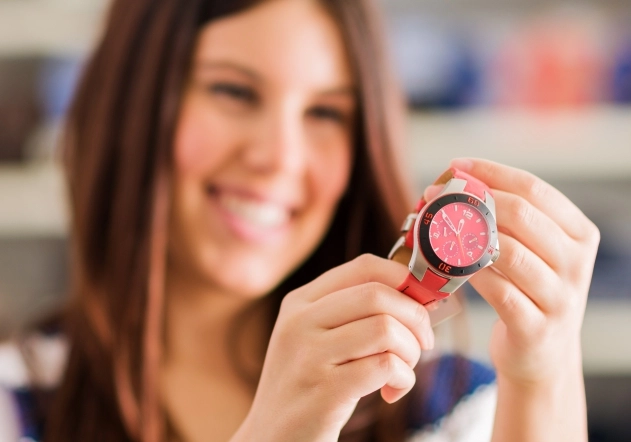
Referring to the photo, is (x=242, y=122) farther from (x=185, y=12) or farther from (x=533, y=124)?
(x=533, y=124)

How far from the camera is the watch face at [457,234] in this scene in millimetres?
361

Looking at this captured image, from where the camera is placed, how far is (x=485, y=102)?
47.9 inches

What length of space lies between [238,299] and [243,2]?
1.16 ft

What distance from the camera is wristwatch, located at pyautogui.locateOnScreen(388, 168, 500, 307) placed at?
1.18 feet

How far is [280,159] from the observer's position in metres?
0.67

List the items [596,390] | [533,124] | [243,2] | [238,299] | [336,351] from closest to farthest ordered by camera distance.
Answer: [336,351], [243,2], [238,299], [533,124], [596,390]

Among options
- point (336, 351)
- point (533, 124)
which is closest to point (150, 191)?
point (336, 351)

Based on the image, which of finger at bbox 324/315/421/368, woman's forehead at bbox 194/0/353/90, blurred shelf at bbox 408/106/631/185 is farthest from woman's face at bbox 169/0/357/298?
blurred shelf at bbox 408/106/631/185

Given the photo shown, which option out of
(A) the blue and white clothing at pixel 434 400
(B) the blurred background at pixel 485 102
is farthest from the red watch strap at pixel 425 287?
(B) the blurred background at pixel 485 102

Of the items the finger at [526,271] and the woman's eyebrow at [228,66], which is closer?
the finger at [526,271]

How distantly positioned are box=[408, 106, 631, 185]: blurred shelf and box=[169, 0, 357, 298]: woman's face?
488 millimetres

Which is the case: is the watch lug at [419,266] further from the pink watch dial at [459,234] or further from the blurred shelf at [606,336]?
the blurred shelf at [606,336]

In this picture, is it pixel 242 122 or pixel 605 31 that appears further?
pixel 605 31

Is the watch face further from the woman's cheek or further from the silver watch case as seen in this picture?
the woman's cheek
